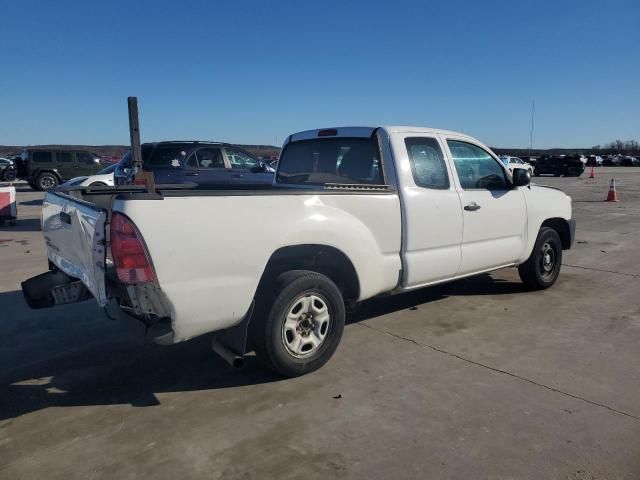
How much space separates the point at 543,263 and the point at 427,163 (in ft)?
7.89

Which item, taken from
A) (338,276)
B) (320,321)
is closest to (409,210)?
(338,276)

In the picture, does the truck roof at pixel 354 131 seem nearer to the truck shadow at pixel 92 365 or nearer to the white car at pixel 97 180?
the truck shadow at pixel 92 365

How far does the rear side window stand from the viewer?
4.82 metres

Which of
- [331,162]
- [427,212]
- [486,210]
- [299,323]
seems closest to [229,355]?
[299,323]

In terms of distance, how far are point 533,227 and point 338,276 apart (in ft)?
9.23

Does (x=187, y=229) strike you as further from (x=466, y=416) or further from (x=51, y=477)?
(x=466, y=416)

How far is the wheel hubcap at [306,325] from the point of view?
12.6ft

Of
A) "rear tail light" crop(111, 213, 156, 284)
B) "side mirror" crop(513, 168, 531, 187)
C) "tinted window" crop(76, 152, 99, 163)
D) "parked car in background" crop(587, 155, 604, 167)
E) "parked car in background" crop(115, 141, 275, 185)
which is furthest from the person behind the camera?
"parked car in background" crop(587, 155, 604, 167)

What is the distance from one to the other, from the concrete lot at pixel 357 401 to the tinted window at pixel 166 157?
554 cm

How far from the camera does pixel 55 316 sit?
5473 millimetres

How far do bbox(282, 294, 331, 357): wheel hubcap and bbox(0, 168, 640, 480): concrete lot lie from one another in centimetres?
25

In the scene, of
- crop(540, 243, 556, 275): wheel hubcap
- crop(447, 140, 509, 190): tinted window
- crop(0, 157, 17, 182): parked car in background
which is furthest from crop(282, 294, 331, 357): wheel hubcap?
crop(0, 157, 17, 182): parked car in background

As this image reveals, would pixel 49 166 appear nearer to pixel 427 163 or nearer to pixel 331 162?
pixel 331 162

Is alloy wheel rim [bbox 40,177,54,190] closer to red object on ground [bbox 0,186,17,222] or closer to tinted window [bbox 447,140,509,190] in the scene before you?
red object on ground [bbox 0,186,17,222]
